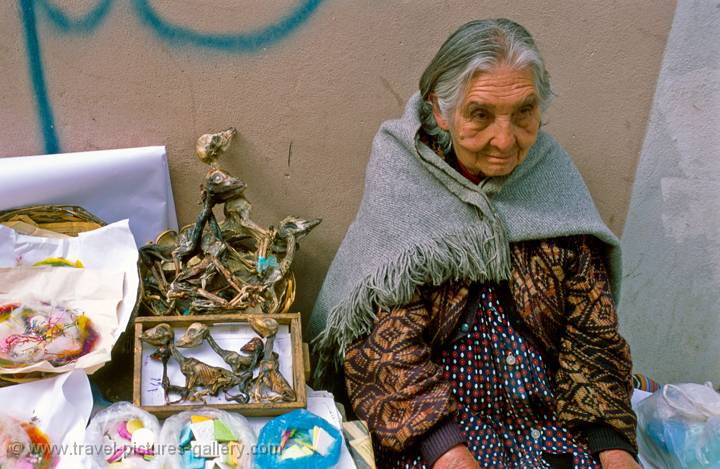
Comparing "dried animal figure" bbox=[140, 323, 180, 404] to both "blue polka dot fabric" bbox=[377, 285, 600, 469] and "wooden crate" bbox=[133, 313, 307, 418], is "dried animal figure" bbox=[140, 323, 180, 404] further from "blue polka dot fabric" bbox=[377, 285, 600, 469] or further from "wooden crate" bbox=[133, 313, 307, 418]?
"blue polka dot fabric" bbox=[377, 285, 600, 469]

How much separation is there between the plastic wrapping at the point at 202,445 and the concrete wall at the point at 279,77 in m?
0.82

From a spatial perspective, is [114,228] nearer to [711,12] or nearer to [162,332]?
[162,332]

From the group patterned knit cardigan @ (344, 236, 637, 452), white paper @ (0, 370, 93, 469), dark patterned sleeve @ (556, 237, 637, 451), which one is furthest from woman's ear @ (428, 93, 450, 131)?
white paper @ (0, 370, 93, 469)

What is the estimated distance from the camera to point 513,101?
5.99 ft

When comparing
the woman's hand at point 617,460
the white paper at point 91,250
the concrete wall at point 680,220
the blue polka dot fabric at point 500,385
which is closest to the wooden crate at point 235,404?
the white paper at point 91,250

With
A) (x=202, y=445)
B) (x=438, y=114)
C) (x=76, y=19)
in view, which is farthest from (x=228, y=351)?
(x=76, y=19)

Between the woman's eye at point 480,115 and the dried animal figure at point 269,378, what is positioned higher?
the woman's eye at point 480,115

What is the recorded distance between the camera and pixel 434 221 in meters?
2.00

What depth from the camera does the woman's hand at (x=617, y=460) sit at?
192 cm

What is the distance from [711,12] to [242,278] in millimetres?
1676

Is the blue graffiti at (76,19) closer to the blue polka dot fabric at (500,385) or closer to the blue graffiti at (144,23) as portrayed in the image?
the blue graffiti at (144,23)

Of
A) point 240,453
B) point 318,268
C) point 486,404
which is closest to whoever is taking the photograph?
point 240,453

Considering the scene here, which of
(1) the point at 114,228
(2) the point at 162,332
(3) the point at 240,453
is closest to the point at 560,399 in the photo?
(3) the point at 240,453

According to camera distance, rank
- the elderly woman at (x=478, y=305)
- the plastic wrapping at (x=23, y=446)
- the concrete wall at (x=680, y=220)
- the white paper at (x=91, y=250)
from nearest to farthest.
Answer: the plastic wrapping at (x=23, y=446)
the elderly woman at (x=478, y=305)
the white paper at (x=91, y=250)
the concrete wall at (x=680, y=220)
